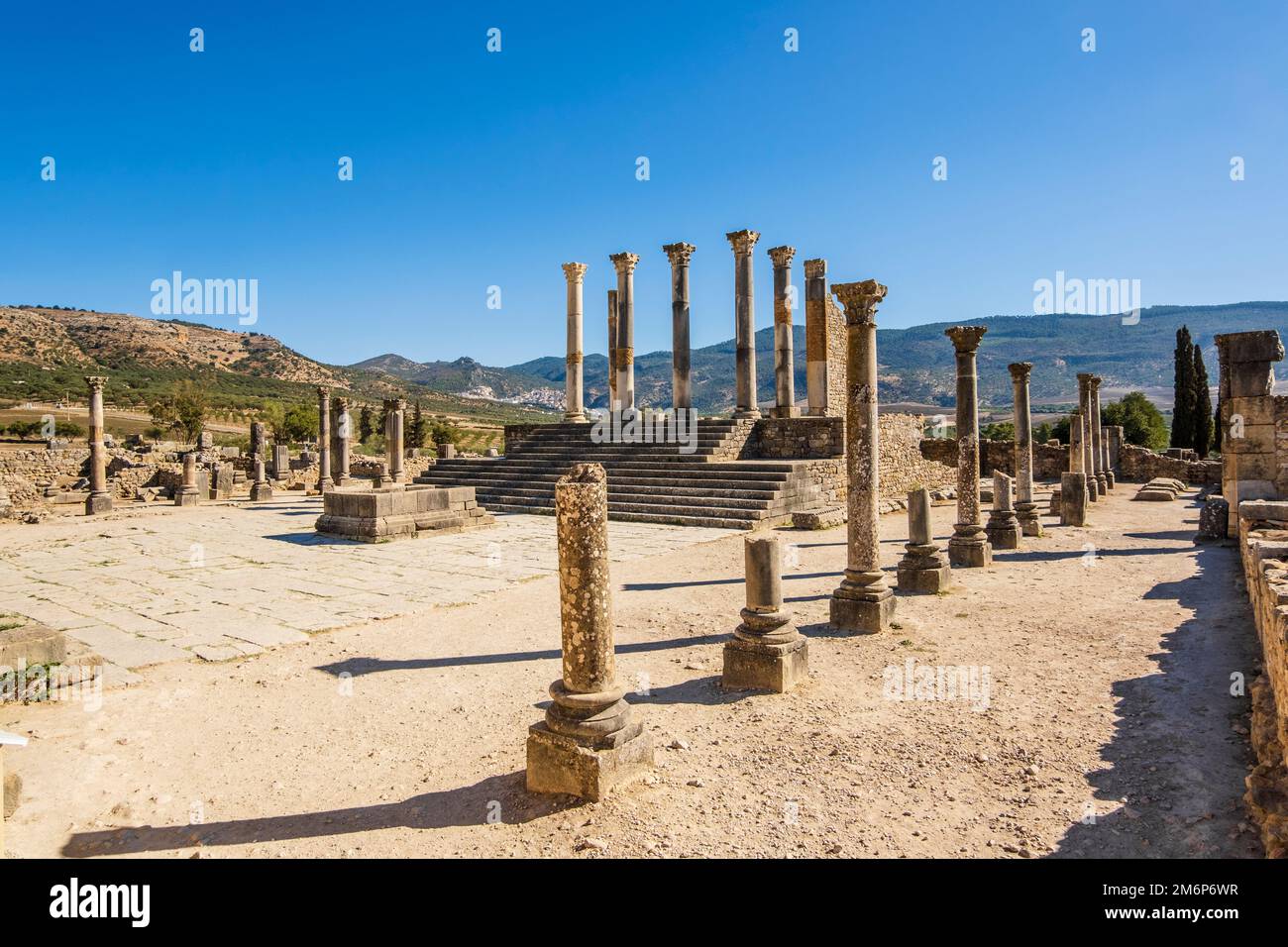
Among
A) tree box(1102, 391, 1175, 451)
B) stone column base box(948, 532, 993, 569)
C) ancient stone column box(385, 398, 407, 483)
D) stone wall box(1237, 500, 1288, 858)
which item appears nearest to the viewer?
stone wall box(1237, 500, 1288, 858)

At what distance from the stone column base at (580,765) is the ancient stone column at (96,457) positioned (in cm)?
2162

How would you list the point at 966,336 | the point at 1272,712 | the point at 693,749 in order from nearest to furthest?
the point at 1272,712, the point at 693,749, the point at 966,336

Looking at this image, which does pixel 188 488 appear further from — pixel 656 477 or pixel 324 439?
pixel 656 477

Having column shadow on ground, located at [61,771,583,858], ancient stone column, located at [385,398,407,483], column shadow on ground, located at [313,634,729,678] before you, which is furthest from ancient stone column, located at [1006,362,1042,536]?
ancient stone column, located at [385,398,407,483]

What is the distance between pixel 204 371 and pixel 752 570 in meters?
90.0

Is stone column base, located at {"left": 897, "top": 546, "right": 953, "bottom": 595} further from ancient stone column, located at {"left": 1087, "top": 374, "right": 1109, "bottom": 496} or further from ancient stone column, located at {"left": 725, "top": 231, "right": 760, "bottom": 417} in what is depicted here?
ancient stone column, located at {"left": 1087, "top": 374, "right": 1109, "bottom": 496}

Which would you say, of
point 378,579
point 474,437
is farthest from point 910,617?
point 474,437

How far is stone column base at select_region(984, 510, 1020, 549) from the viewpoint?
12594mm

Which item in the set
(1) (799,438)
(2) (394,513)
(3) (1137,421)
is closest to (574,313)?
(1) (799,438)

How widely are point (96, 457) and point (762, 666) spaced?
883 inches

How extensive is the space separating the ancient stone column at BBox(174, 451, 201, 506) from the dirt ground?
18474 millimetres

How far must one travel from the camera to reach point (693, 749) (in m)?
4.86

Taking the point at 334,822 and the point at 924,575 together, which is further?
the point at 924,575

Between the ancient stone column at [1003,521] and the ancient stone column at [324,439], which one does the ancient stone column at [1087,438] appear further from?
the ancient stone column at [324,439]
